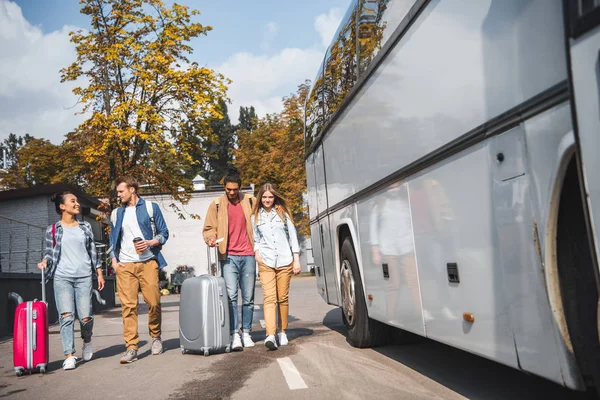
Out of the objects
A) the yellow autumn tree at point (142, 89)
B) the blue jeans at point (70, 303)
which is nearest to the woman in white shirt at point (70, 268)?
the blue jeans at point (70, 303)

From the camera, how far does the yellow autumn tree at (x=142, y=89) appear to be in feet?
76.0

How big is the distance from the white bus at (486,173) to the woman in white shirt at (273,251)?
72.1 inches

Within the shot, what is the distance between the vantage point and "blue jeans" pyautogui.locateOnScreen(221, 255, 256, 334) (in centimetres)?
832

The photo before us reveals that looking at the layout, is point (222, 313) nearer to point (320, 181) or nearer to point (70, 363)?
point (70, 363)

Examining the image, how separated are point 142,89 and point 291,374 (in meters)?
19.3

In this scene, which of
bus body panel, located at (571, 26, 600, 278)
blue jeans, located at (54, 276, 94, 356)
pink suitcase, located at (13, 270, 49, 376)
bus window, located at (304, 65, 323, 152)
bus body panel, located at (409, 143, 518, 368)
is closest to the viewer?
bus body panel, located at (571, 26, 600, 278)

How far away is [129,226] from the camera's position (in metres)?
8.08

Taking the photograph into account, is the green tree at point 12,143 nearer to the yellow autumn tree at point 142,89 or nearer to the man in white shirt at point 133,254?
the yellow autumn tree at point 142,89

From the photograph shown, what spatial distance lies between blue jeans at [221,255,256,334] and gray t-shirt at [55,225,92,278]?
1596mm

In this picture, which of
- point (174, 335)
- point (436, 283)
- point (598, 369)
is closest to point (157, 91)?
point (174, 335)

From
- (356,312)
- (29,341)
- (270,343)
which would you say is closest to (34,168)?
(29,341)

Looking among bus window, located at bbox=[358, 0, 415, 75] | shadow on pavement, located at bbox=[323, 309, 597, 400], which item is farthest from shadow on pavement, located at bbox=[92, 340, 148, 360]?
bus window, located at bbox=[358, 0, 415, 75]

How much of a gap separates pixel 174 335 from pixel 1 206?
69.9ft

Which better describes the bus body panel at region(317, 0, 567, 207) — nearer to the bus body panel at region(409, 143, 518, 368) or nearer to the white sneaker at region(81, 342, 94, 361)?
the bus body panel at region(409, 143, 518, 368)
